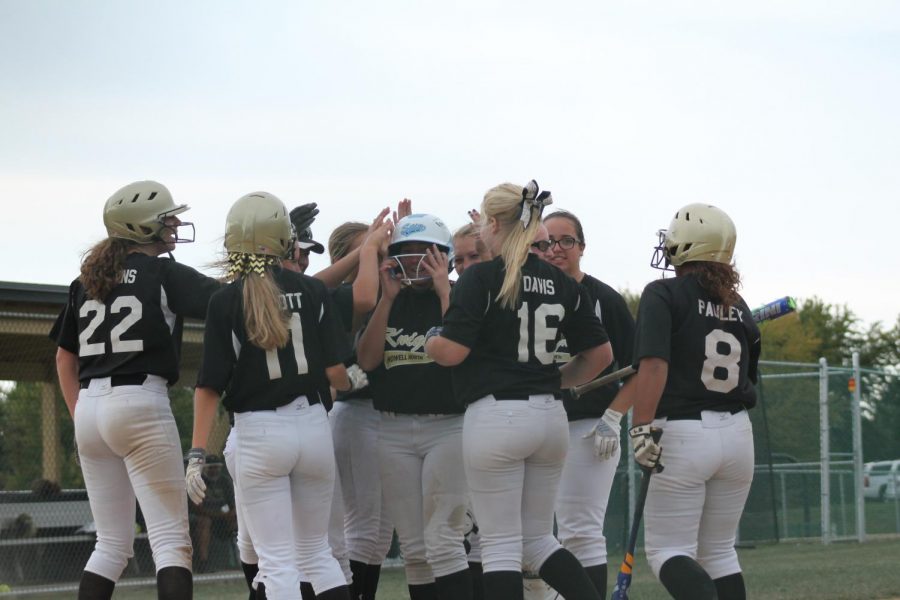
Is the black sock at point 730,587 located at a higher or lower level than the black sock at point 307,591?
higher

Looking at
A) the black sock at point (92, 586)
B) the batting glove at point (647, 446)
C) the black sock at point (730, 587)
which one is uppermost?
the batting glove at point (647, 446)

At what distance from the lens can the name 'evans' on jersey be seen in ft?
19.2

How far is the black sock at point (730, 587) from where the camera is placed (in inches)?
235

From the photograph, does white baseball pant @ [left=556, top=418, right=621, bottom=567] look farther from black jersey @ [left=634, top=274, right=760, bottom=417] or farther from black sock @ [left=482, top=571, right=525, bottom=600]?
black sock @ [left=482, top=571, right=525, bottom=600]

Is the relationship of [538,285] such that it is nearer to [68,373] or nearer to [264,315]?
[264,315]

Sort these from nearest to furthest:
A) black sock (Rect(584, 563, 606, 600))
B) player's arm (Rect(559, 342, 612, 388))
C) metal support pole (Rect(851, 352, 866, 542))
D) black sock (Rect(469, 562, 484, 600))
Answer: player's arm (Rect(559, 342, 612, 388)) → black sock (Rect(584, 563, 606, 600)) → black sock (Rect(469, 562, 484, 600)) → metal support pole (Rect(851, 352, 866, 542))

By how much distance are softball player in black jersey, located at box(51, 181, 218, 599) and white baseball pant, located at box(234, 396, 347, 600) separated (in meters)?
0.54

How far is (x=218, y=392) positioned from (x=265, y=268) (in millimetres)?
587

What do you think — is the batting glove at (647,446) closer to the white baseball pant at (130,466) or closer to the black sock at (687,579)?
the black sock at (687,579)

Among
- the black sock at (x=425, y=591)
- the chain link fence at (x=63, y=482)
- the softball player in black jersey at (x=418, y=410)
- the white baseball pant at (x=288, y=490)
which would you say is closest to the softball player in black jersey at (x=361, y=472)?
the softball player in black jersey at (x=418, y=410)

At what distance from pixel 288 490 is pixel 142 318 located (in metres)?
1.16

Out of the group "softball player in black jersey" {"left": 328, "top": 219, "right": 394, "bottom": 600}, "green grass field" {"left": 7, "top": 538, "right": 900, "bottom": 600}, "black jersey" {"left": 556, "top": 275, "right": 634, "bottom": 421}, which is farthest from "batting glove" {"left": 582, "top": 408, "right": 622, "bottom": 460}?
"green grass field" {"left": 7, "top": 538, "right": 900, "bottom": 600}

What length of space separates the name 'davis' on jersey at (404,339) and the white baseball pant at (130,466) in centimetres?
112

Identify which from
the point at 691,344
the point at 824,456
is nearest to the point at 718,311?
the point at 691,344
